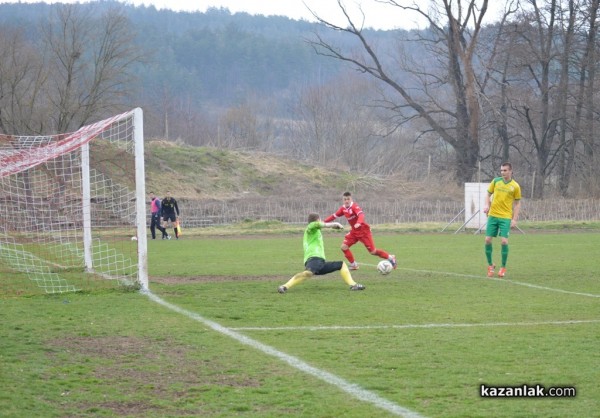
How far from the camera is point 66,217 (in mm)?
28219

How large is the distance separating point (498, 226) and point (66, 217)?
53.4ft

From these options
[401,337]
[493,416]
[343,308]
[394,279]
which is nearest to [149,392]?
[493,416]

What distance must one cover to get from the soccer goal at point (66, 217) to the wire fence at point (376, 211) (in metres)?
12.7

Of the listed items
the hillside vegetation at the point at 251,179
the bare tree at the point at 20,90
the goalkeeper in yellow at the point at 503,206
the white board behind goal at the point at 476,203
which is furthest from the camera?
the hillside vegetation at the point at 251,179

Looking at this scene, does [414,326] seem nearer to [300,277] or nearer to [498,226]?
[300,277]

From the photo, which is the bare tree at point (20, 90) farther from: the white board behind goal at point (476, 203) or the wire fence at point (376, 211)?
the white board behind goal at point (476, 203)

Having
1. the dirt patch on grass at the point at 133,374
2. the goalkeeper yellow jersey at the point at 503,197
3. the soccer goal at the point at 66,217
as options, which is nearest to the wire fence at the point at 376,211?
the soccer goal at the point at 66,217

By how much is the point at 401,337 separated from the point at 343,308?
2.58 meters

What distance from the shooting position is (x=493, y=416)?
591cm

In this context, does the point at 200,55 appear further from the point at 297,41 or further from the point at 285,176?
the point at 285,176

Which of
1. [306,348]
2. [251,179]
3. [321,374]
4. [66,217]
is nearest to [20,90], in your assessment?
[251,179]

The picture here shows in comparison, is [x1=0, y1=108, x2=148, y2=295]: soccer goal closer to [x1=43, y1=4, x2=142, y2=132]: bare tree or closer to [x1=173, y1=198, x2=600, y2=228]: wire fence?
[x1=173, y1=198, x2=600, y2=228]: wire fence

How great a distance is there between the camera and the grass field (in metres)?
6.38

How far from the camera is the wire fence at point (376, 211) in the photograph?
44594mm
